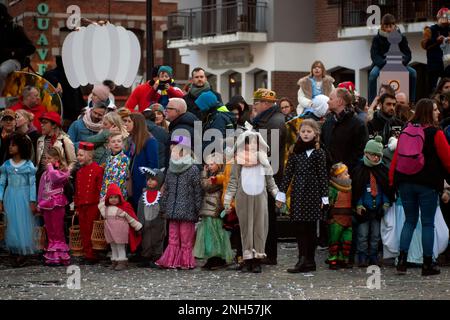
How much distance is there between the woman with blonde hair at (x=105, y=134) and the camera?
14.3 m

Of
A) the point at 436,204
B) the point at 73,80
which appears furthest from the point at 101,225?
the point at 73,80

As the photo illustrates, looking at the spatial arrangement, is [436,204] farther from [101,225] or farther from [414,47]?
[414,47]

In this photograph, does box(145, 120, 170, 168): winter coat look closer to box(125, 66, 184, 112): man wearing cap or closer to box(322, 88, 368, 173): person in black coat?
box(125, 66, 184, 112): man wearing cap

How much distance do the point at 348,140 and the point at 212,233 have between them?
2.07m

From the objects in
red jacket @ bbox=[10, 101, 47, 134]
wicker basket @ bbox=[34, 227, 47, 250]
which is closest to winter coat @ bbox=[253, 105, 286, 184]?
wicker basket @ bbox=[34, 227, 47, 250]

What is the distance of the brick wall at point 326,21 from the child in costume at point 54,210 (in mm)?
24030

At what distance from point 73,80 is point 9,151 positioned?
15.8 ft

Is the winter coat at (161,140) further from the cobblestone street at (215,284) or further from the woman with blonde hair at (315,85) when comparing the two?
the woman with blonde hair at (315,85)

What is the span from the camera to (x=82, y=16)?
46.8m

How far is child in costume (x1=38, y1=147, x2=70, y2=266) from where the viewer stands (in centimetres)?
1431

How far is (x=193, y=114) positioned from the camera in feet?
50.2

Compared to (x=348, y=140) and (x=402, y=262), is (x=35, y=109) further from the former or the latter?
(x=402, y=262)

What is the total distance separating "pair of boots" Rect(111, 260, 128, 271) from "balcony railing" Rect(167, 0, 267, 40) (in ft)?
85.7

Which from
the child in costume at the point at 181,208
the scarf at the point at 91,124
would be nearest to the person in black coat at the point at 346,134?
the child in costume at the point at 181,208
